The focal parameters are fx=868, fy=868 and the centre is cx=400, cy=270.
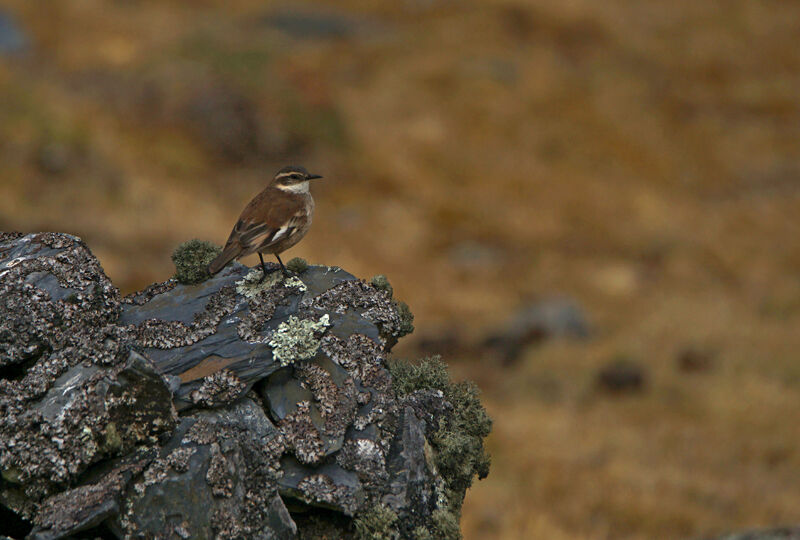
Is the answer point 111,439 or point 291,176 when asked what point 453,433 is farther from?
point 291,176

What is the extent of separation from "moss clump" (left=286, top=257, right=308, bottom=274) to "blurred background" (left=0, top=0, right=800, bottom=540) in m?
7.03

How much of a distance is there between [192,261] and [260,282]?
2.21 ft

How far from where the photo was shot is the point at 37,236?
23.1 ft

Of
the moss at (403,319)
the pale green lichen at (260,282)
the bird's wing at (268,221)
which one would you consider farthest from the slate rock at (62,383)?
the moss at (403,319)

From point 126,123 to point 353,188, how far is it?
29.2 feet

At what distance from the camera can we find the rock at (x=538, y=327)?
24484 millimetres

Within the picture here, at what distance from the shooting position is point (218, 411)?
6359mm

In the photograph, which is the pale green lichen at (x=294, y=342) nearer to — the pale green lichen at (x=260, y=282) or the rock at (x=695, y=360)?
the pale green lichen at (x=260, y=282)

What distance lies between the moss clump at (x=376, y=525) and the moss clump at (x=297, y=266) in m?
2.51

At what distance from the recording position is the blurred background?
18.3m

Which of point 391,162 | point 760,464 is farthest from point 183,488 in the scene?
point 391,162

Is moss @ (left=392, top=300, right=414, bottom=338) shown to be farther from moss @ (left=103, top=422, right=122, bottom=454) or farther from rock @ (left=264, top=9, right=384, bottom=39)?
rock @ (left=264, top=9, right=384, bottom=39)

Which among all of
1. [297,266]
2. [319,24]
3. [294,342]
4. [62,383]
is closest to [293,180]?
[297,266]

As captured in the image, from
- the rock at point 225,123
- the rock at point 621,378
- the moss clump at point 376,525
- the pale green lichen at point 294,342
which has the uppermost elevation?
the rock at point 225,123
